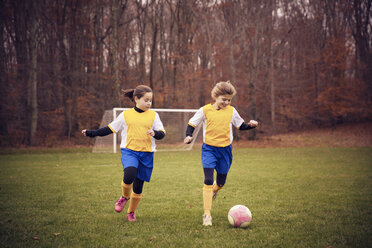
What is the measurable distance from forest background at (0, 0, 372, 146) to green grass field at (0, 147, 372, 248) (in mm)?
12139

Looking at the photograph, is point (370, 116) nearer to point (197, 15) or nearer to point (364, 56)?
point (364, 56)

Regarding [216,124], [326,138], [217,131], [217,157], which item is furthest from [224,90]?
[326,138]

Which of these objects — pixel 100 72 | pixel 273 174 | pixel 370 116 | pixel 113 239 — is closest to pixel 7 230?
pixel 113 239

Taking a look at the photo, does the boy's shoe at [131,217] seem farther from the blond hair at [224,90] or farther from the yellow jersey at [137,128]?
the blond hair at [224,90]

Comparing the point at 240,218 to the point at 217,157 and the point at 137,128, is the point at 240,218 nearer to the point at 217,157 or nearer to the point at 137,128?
the point at 217,157

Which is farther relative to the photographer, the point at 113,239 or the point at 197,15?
the point at 197,15

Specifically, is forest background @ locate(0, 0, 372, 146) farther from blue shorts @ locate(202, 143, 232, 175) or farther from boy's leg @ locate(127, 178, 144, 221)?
blue shorts @ locate(202, 143, 232, 175)

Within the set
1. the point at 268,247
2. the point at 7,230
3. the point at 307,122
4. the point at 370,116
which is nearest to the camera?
the point at 268,247

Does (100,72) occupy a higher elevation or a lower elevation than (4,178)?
higher

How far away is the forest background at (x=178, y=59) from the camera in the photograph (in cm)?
1991

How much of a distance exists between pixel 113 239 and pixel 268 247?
187 cm

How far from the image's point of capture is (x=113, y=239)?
Result: 3812 mm

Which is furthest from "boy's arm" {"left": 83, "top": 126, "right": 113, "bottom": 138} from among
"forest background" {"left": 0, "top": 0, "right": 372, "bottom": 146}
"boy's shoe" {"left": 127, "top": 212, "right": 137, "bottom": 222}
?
"forest background" {"left": 0, "top": 0, "right": 372, "bottom": 146}

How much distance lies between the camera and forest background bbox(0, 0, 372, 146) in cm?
1991
